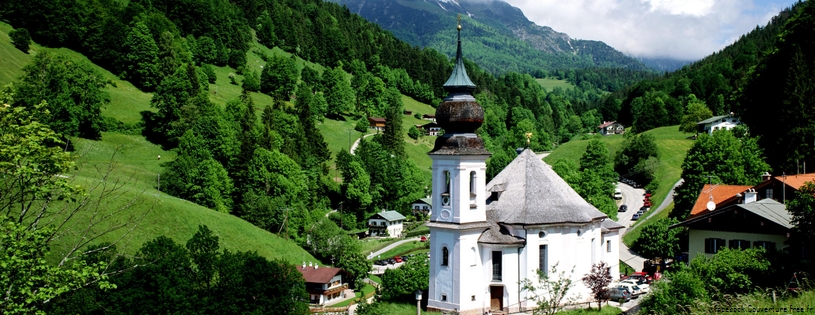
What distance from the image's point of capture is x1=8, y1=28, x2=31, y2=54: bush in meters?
101

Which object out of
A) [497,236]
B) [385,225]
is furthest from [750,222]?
[385,225]

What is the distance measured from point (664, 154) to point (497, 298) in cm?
6628

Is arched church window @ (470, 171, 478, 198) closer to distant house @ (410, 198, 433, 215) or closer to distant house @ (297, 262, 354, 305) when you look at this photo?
distant house @ (297, 262, 354, 305)

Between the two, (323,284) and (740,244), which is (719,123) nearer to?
(323,284)

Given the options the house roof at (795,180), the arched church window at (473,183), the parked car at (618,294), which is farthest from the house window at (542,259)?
the house roof at (795,180)

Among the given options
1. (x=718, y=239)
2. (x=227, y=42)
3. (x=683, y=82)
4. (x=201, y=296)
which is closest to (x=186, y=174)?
(x=201, y=296)

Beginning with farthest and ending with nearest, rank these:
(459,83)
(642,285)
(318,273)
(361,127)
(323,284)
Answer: (361,127)
(318,273)
(323,284)
(642,285)
(459,83)

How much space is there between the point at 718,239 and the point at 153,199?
42.2 metres

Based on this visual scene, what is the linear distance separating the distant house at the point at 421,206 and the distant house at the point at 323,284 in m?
41.1

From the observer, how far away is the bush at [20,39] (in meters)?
101

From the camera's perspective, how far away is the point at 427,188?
116 metres

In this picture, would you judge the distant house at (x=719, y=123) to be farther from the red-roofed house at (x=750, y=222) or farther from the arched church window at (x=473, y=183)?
the arched church window at (x=473, y=183)

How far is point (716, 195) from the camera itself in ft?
175

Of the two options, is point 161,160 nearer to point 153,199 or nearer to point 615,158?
point 153,199
